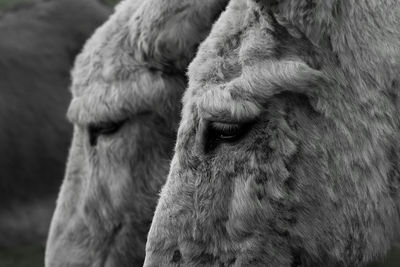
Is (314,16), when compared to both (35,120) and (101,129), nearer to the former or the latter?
(101,129)

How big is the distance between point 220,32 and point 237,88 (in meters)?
0.22

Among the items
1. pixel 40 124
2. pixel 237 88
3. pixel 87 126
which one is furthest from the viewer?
pixel 40 124

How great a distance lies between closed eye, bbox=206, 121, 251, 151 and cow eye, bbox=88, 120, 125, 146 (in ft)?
3.40

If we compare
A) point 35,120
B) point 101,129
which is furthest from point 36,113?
point 101,129

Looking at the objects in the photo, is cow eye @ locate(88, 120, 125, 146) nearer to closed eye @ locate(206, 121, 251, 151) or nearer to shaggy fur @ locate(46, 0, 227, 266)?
shaggy fur @ locate(46, 0, 227, 266)

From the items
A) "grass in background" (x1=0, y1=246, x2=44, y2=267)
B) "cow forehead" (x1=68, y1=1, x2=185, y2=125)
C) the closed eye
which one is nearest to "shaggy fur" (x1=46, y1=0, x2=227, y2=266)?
"cow forehead" (x1=68, y1=1, x2=185, y2=125)

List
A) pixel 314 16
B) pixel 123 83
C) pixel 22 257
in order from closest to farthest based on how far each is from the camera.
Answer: pixel 314 16, pixel 123 83, pixel 22 257

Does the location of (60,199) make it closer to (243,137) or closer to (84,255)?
(84,255)

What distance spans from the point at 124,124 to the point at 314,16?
1.27m

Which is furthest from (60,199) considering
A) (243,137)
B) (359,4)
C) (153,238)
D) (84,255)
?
(359,4)

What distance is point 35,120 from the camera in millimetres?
5465

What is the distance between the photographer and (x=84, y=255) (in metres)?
3.47

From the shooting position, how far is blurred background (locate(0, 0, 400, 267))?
5426mm

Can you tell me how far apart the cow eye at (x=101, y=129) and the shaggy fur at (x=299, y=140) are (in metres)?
1.01
